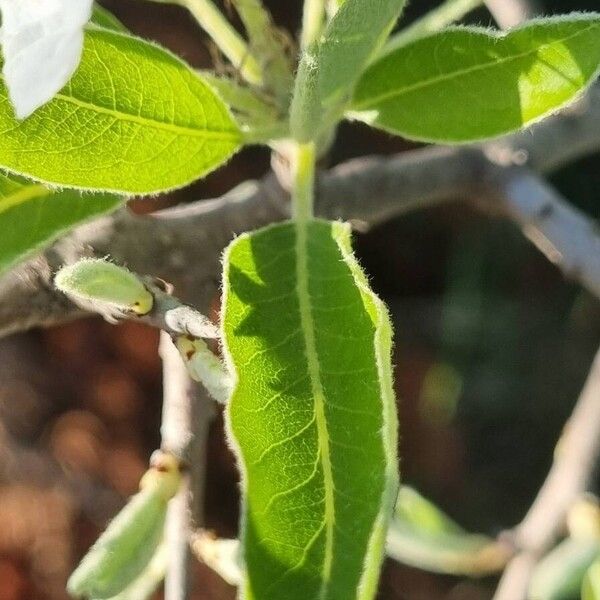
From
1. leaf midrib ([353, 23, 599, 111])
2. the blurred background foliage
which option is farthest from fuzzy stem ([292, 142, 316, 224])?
the blurred background foliage

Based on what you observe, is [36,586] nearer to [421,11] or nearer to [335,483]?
[421,11]

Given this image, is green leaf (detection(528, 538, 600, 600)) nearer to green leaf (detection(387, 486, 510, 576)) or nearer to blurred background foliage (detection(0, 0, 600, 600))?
green leaf (detection(387, 486, 510, 576))

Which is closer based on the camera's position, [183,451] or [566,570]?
[183,451]

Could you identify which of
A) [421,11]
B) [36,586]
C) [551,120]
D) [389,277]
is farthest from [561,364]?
[36,586]

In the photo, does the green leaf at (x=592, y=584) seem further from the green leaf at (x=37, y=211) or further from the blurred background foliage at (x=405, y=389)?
the blurred background foliage at (x=405, y=389)

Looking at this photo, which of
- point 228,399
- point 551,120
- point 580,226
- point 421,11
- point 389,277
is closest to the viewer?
point 228,399

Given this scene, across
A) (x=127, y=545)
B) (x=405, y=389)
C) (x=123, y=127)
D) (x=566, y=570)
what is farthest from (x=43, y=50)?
(x=405, y=389)

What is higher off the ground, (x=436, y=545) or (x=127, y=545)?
(x=127, y=545)

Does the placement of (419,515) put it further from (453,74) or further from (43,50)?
(43,50)
